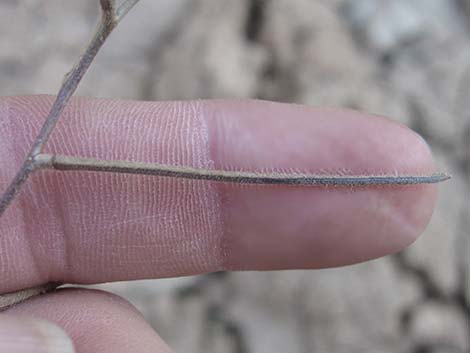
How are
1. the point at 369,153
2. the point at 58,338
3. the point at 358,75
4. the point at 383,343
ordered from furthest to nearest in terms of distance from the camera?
the point at 358,75, the point at 383,343, the point at 369,153, the point at 58,338

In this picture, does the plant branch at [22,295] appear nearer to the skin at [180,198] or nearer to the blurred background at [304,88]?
the skin at [180,198]

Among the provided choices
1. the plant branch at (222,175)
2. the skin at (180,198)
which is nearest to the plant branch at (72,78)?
the plant branch at (222,175)

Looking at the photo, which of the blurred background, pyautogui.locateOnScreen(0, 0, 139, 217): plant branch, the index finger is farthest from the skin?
the blurred background

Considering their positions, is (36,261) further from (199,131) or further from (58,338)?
(199,131)

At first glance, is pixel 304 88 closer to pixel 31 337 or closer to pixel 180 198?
pixel 180 198

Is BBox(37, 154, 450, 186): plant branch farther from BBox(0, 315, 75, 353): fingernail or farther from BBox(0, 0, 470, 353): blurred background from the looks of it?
BBox(0, 0, 470, 353): blurred background

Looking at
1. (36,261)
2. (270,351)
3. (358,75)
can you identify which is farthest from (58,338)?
(358,75)
